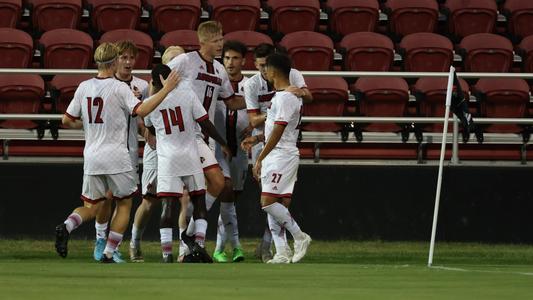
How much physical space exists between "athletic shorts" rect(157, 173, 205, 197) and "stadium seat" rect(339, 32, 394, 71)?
5.86 metres

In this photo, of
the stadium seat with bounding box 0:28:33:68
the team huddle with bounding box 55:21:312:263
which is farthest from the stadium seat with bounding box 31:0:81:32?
the team huddle with bounding box 55:21:312:263

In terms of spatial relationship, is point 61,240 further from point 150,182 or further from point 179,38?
point 179,38

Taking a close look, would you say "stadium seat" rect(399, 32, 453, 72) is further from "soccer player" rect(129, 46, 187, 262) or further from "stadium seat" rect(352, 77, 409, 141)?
"soccer player" rect(129, 46, 187, 262)

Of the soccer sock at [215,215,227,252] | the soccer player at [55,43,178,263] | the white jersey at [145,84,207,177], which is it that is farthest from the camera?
the soccer sock at [215,215,227,252]

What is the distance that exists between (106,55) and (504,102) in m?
6.79

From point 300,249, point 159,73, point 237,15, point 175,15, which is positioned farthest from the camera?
point 175,15

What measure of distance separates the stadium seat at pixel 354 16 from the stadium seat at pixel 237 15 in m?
1.14

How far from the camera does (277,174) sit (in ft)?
46.6

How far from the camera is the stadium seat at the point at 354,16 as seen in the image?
20.5 meters

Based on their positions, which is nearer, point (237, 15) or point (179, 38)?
point (179, 38)

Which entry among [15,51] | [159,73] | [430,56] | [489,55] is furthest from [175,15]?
[159,73]

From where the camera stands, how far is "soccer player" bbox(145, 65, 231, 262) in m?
13.7

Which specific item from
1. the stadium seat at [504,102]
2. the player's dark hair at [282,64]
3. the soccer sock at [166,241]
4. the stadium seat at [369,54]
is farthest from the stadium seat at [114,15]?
the soccer sock at [166,241]

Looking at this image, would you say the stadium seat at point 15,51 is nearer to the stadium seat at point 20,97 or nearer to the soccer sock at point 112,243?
the stadium seat at point 20,97
